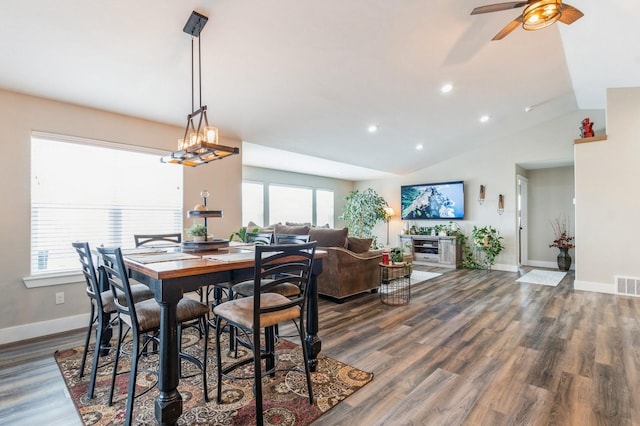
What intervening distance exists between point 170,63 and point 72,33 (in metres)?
0.74

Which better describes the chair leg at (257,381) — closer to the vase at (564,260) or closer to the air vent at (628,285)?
the air vent at (628,285)

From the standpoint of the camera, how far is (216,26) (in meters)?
2.63

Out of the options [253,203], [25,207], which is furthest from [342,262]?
[253,203]

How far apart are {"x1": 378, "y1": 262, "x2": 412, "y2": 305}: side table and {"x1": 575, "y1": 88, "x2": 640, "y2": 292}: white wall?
9.22 ft

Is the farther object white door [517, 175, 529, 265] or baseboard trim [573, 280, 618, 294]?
white door [517, 175, 529, 265]

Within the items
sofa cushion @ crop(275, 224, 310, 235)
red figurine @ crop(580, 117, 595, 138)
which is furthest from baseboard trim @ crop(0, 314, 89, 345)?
red figurine @ crop(580, 117, 595, 138)

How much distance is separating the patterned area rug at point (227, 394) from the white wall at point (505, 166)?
239 inches

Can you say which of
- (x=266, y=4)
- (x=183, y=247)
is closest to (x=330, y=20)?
(x=266, y=4)

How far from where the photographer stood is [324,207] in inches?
372

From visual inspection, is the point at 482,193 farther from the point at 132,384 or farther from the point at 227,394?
the point at 132,384

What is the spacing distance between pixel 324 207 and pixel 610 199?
6.39 metres

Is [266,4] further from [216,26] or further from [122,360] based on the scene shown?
[122,360]

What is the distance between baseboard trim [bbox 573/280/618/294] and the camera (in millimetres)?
4780

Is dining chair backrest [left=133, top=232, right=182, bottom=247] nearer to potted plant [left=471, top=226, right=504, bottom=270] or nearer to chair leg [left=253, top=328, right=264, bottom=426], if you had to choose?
chair leg [left=253, top=328, right=264, bottom=426]
